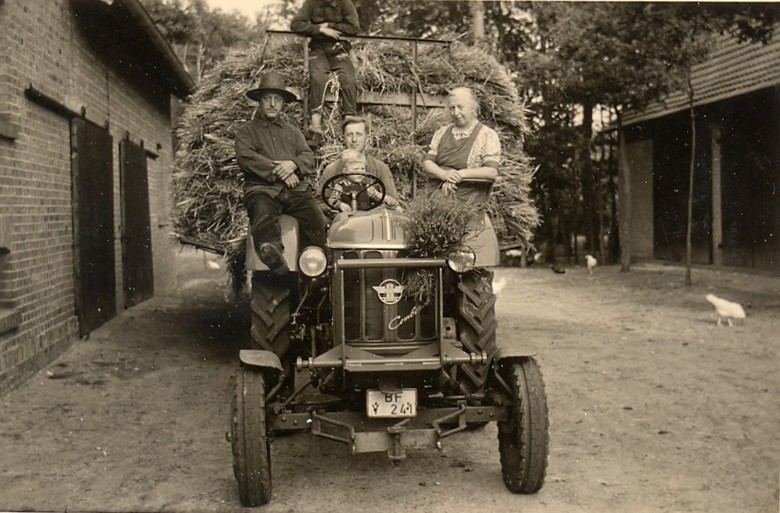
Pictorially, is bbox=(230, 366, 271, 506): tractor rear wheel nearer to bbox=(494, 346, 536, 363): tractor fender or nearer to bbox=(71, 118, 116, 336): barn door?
bbox=(494, 346, 536, 363): tractor fender

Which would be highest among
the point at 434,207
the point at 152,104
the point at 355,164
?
the point at 152,104

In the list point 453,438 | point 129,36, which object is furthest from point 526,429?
point 129,36

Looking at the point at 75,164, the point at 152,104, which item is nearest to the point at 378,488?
the point at 75,164

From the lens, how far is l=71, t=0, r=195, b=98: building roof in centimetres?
754

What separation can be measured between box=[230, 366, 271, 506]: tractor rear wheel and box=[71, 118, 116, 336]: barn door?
432 centimetres

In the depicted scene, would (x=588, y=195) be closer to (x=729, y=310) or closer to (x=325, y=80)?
(x=729, y=310)

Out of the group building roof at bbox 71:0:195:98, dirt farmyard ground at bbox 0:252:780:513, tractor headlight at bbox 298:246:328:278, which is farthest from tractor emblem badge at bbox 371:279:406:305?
building roof at bbox 71:0:195:98

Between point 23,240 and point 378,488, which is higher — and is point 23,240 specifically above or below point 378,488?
above

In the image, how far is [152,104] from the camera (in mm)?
12195

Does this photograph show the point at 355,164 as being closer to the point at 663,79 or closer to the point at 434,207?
the point at 434,207

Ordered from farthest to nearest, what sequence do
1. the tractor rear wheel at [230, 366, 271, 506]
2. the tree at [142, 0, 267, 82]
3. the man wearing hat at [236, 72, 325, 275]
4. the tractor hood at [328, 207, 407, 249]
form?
the tree at [142, 0, 267, 82]
the man wearing hat at [236, 72, 325, 275]
the tractor hood at [328, 207, 407, 249]
the tractor rear wheel at [230, 366, 271, 506]

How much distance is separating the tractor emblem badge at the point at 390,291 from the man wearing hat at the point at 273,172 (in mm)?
1172

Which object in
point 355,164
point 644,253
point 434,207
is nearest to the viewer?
point 434,207

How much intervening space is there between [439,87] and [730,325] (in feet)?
13.2
